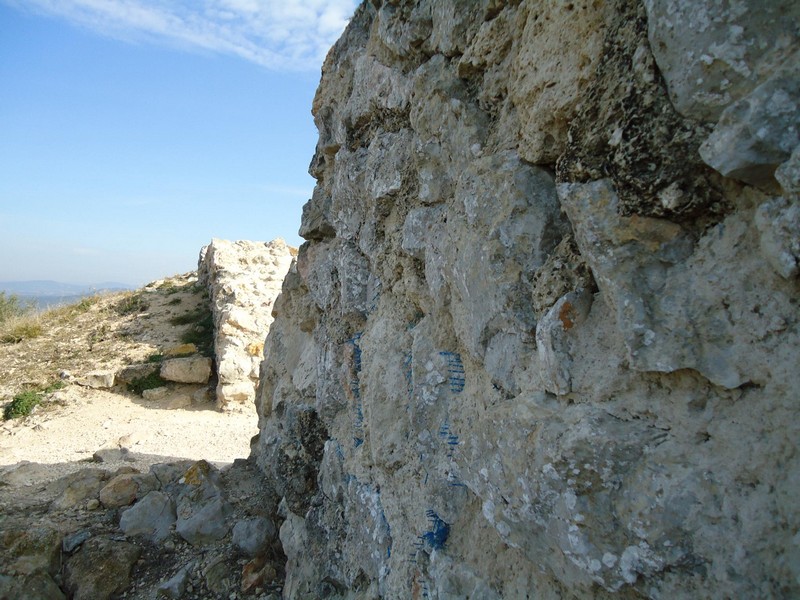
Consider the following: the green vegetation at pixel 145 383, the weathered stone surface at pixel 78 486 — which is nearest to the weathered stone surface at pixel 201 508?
the weathered stone surface at pixel 78 486

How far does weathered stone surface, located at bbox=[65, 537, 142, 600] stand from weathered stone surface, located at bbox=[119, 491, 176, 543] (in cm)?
28

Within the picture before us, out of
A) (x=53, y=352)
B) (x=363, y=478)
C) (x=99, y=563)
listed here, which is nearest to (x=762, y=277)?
(x=363, y=478)

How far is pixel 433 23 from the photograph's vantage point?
2992mm

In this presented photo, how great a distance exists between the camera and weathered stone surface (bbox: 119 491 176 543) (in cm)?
524

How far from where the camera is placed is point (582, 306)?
191 cm

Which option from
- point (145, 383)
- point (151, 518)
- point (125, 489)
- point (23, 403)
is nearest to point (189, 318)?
point (145, 383)

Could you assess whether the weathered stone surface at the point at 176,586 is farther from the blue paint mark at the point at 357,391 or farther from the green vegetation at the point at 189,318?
the green vegetation at the point at 189,318

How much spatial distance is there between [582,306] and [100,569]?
4814 millimetres

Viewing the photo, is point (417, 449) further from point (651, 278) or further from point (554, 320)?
point (651, 278)

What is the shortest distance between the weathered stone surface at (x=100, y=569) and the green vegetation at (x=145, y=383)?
273 inches

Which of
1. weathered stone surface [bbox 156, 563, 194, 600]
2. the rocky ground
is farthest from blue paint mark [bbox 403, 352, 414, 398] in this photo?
weathered stone surface [bbox 156, 563, 194, 600]

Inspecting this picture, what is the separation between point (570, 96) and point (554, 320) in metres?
0.82

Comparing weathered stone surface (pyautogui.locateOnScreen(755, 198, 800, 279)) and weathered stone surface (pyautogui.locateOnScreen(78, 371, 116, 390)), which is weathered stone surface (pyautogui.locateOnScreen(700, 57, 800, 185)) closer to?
weathered stone surface (pyautogui.locateOnScreen(755, 198, 800, 279))

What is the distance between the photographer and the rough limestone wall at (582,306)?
1.39m
